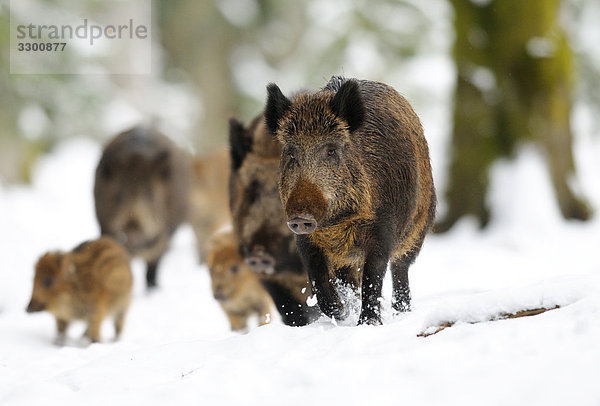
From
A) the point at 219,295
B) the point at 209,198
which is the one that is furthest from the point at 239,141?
the point at 209,198

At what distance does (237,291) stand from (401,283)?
8.42ft

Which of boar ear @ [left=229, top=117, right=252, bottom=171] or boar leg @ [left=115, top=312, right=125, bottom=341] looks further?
boar leg @ [left=115, top=312, right=125, bottom=341]

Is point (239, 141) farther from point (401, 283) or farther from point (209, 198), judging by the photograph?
point (209, 198)

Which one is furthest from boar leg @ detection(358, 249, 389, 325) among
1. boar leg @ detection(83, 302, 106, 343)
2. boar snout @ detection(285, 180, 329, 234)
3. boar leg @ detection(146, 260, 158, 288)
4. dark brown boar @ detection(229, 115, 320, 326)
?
boar leg @ detection(146, 260, 158, 288)

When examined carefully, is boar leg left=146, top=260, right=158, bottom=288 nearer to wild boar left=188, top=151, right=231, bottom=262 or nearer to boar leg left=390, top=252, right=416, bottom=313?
wild boar left=188, top=151, right=231, bottom=262

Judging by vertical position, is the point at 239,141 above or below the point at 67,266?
above

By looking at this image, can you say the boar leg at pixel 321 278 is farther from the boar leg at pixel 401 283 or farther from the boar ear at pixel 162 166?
the boar ear at pixel 162 166

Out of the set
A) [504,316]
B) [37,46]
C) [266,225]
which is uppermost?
[37,46]

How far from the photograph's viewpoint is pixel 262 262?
17.3 ft

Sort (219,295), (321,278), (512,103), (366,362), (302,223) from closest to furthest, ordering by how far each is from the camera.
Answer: (366,362) < (302,223) < (321,278) < (219,295) < (512,103)

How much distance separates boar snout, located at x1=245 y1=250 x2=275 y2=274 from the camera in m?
5.27

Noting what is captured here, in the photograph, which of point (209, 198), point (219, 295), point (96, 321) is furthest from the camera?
point (209, 198)

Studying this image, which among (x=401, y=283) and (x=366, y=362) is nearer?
(x=366, y=362)

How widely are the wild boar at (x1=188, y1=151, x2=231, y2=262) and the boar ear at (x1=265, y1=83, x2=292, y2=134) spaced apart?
818cm
